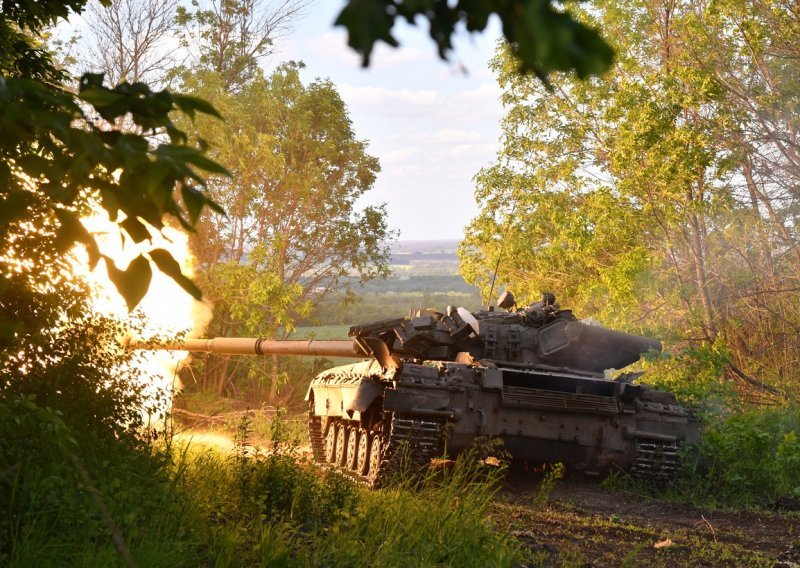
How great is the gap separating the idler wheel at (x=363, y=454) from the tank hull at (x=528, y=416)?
0.83 feet

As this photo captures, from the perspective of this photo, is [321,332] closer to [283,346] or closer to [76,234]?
[283,346]

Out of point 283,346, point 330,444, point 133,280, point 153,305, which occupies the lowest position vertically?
point 330,444

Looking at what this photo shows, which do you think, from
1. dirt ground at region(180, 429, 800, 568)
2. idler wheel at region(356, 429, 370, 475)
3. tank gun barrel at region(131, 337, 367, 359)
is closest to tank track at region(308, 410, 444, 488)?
dirt ground at region(180, 429, 800, 568)

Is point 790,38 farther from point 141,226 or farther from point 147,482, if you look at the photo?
point 141,226

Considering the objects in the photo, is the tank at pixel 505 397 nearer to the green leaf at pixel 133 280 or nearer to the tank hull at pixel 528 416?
the tank hull at pixel 528 416

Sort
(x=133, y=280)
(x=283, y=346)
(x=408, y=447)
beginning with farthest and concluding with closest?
(x=283, y=346) < (x=408, y=447) < (x=133, y=280)

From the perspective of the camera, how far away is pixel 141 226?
2738mm

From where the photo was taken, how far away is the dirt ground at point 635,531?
25.3 ft

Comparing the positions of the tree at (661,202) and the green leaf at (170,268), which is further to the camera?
the tree at (661,202)

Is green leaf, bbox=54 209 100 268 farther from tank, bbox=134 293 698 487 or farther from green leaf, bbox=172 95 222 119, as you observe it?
tank, bbox=134 293 698 487

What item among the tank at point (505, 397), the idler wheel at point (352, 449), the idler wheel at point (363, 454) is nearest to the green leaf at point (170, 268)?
the tank at point (505, 397)

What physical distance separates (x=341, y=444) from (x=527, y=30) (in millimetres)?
13238

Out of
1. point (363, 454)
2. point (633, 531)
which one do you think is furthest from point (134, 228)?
point (363, 454)

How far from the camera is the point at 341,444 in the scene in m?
14.7
